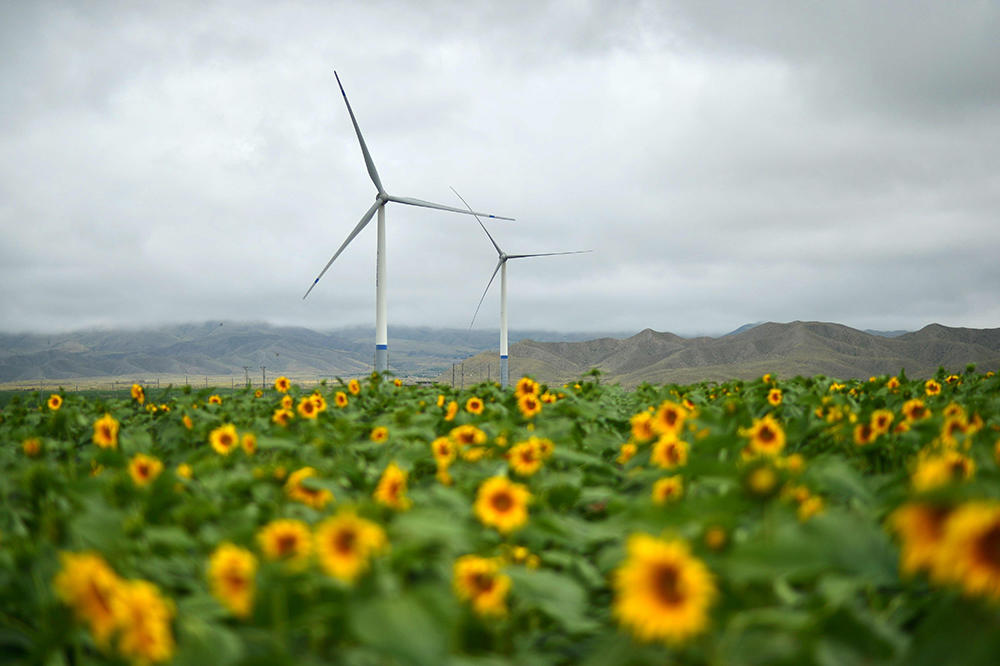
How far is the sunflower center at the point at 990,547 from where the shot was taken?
4.16 ft

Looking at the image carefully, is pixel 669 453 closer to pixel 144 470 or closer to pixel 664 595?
pixel 664 595

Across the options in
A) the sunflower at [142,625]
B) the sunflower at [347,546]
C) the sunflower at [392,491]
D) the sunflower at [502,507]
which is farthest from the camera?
the sunflower at [392,491]

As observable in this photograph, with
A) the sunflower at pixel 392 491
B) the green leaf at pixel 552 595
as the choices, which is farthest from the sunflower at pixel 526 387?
the green leaf at pixel 552 595

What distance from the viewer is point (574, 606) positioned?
199cm

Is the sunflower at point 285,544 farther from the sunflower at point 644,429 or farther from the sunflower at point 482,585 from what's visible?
the sunflower at point 644,429

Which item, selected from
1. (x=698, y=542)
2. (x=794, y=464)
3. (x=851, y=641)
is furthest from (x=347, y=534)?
(x=794, y=464)

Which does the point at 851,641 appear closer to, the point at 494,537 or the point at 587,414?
the point at 494,537

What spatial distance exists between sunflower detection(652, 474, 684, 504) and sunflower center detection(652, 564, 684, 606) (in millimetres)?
879

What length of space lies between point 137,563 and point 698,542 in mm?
1811

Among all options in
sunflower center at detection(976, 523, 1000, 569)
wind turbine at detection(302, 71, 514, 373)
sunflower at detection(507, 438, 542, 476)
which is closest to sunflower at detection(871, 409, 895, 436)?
sunflower at detection(507, 438, 542, 476)

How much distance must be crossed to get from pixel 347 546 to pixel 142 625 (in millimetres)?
500

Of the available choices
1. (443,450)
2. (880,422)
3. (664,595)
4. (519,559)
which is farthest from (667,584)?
(880,422)

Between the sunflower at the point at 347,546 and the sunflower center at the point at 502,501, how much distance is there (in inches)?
26.4

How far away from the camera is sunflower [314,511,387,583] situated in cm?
167
